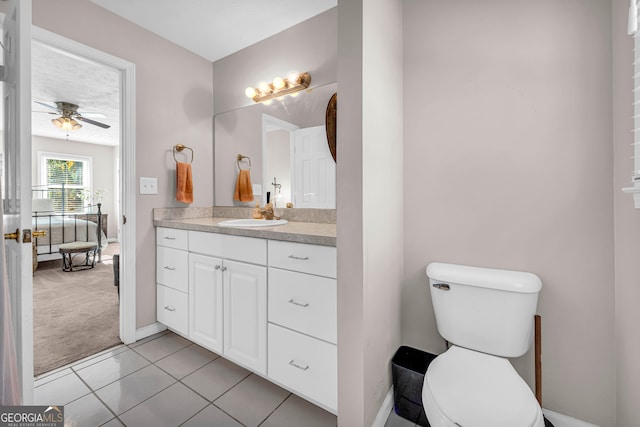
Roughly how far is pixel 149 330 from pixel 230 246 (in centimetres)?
119

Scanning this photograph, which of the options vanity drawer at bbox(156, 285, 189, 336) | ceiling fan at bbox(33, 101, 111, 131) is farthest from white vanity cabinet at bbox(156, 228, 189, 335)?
ceiling fan at bbox(33, 101, 111, 131)

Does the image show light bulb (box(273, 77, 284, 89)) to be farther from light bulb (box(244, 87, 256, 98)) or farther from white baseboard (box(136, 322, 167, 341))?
white baseboard (box(136, 322, 167, 341))

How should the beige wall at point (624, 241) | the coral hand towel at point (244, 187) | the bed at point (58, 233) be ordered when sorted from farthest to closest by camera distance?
the bed at point (58, 233)
the coral hand towel at point (244, 187)
the beige wall at point (624, 241)

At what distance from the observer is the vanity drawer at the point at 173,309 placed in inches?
78.2

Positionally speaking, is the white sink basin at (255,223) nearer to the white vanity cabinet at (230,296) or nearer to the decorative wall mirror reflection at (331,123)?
the white vanity cabinet at (230,296)

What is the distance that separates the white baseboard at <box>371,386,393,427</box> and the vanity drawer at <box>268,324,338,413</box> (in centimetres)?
19

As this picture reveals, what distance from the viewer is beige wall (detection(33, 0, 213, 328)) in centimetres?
186

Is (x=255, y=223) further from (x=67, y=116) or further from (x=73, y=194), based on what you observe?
(x=73, y=194)

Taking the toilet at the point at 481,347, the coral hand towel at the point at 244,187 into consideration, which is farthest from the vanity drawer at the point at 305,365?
the coral hand towel at the point at 244,187

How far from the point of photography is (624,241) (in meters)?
1.07

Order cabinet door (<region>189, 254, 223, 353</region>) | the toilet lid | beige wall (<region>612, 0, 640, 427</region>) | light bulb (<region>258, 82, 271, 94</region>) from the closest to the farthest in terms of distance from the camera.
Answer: the toilet lid < beige wall (<region>612, 0, 640, 427</region>) < cabinet door (<region>189, 254, 223, 353</region>) < light bulb (<region>258, 82, 271, 94</region>)

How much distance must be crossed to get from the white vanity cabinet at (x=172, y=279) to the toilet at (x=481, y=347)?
5.41 ft

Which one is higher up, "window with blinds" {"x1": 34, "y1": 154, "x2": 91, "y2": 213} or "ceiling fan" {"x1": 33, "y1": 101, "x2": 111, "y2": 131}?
"ceiling fan" {"x1": 33, "y1": 101, "x2": 111, "y2": 131}

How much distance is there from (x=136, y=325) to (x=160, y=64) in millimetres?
2077
